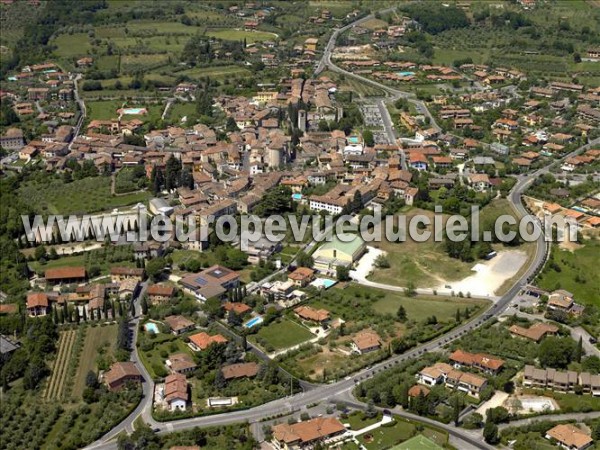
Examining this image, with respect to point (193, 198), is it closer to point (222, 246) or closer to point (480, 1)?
point (222, 246)

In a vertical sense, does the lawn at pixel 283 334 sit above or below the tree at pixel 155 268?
below

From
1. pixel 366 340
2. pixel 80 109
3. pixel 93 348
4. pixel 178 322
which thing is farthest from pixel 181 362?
pixel 80 109

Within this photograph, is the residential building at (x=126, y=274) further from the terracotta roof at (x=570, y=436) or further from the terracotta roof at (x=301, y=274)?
the terracotta roof at (x=570, y=436)

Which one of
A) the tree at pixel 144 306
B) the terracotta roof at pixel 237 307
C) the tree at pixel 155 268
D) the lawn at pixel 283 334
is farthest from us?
the tree at pixel 155 268

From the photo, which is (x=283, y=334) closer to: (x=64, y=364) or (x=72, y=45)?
(x=64, y=364)

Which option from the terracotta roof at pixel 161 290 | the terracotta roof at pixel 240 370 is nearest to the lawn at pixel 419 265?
the terracotta roof at pixel 161 290

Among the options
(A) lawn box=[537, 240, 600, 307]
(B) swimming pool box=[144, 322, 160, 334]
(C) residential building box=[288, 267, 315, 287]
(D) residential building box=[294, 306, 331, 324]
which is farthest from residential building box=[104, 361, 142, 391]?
(A) lawn box=[537, 240, 600, 307]

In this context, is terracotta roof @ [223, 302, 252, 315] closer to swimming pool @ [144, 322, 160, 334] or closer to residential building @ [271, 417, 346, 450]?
swimming pool @ [144, 322, 160, 334]
